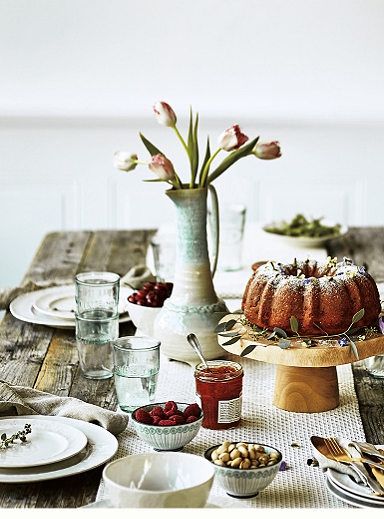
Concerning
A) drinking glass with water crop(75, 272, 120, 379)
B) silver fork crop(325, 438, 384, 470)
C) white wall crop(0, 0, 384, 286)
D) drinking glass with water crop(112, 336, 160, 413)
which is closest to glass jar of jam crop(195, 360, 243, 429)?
drinking glass with water crop(112, 336, 160, 413)

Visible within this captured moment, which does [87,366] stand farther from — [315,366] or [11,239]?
[11,239]

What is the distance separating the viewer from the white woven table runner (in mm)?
1375

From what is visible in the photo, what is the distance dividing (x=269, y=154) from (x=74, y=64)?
2688mm

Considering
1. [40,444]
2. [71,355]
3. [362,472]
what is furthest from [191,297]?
[362,472]

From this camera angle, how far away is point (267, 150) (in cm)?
194

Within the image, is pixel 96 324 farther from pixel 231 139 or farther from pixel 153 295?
pixel 231 139

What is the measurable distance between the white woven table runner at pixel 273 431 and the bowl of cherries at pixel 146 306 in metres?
0.10

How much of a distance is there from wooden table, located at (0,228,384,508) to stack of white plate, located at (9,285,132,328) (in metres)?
0.02

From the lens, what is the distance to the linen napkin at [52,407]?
161 cm

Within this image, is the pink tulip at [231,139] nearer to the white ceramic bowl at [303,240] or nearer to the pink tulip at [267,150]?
the pink tulip at [267,150]

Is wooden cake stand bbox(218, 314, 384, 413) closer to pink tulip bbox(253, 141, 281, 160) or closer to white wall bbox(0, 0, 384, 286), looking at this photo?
pink tulip bbox(253, 141, 281, 160)

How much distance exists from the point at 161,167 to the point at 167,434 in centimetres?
55

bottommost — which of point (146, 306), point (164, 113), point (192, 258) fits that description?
point (146, 306)

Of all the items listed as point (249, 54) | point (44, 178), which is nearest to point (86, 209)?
point (44, 178)
